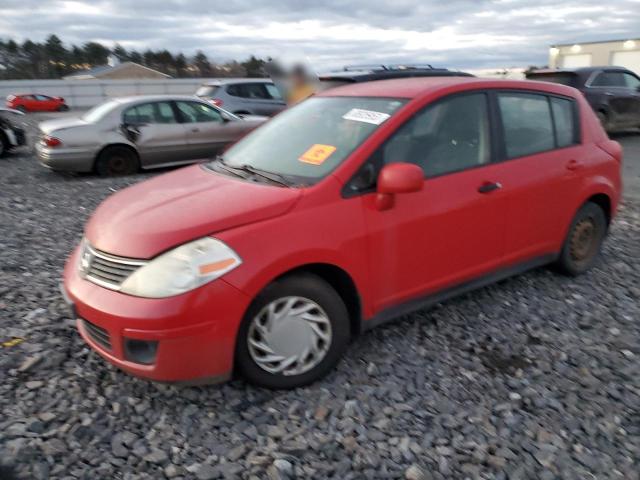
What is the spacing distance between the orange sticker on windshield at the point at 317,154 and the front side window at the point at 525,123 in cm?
135

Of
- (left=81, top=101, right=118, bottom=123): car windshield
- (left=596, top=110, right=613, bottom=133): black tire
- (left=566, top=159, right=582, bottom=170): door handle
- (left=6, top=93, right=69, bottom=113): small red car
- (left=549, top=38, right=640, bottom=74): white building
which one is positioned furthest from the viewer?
(left=6, top=93, right=69, bottom=113): small red car

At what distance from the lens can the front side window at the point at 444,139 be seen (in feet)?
10.9

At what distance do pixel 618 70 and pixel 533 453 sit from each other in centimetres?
1371

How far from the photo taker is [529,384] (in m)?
3.11

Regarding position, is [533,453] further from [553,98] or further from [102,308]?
[553,98]

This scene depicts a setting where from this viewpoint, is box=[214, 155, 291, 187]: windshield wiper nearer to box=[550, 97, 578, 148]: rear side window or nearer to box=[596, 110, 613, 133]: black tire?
box=[550, 97, 578, 148]: rear side window

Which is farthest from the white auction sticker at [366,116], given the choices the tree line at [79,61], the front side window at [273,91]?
the tree line at [79,61]

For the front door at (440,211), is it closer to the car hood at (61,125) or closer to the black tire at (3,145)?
the car hood at (61,125)

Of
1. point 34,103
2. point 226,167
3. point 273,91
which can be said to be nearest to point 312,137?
point 226,167

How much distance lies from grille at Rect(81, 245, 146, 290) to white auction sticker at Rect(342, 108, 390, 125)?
63.0 inches

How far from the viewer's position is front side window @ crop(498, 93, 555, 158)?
12.7 ft

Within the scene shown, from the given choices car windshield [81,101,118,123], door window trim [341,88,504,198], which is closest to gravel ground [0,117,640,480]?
door window trim [341,88,504,198]

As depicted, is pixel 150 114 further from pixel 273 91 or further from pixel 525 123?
pixel 525 123

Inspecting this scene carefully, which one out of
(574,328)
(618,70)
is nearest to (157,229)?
(574,328)
